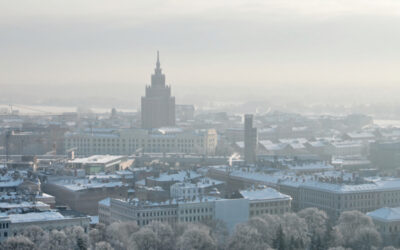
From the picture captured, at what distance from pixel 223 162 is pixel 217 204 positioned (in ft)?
75.8

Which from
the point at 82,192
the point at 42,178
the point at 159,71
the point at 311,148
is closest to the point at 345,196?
the point at 82,192

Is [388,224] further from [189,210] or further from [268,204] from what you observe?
[189,210]

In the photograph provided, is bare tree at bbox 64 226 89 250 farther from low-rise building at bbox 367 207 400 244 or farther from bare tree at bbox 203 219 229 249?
low-rise building at bbox 367 207 400 244

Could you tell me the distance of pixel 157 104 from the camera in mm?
Result: 96750

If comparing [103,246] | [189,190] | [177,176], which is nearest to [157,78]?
[177,176]

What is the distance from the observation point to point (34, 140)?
81.8m

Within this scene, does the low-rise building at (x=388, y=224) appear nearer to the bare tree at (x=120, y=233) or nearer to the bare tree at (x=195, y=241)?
the bare tree at (x=195, y=241)

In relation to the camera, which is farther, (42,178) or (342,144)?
(342,144)

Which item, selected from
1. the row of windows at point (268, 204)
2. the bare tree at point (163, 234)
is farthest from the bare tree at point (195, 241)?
the row of windows at point (268, 204)

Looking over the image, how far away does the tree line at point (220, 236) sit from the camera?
3498cm

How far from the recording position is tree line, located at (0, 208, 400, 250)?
115ft

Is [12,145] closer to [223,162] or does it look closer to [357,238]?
[223,162]

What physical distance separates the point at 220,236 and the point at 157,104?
58.4m

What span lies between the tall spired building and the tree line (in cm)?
5577
